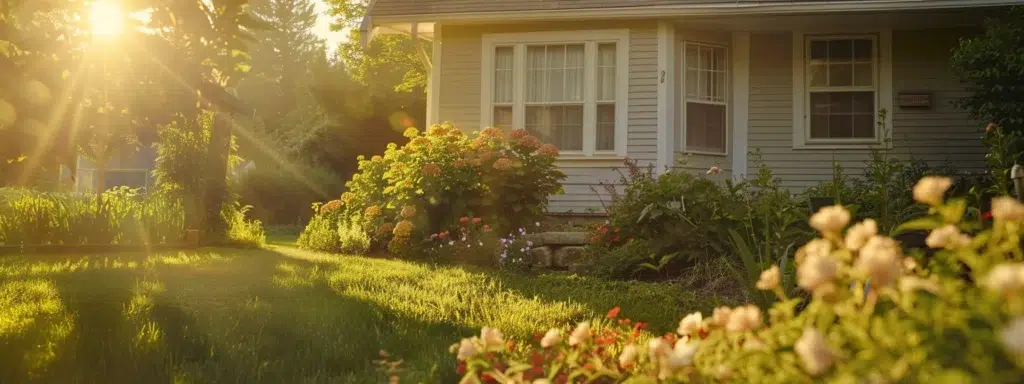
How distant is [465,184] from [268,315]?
→ 4041 mm

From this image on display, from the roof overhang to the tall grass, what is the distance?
3171 millimetres

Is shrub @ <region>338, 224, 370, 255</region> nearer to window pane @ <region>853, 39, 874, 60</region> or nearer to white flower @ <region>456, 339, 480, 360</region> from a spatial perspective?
window pane @ <region>853, 39, 874, 60</region>

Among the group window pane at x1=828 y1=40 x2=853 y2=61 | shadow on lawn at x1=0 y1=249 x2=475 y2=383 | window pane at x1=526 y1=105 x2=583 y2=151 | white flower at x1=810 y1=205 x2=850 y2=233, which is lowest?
shadow on lawn at x1=0 y1=249 x2=475 y2=383

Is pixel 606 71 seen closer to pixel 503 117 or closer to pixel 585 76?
pixel 585 76

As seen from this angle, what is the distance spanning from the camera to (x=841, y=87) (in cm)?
1107

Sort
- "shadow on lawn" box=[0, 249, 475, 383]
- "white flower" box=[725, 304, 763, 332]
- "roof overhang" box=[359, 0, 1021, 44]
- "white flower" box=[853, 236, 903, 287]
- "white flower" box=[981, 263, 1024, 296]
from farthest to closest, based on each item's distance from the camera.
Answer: "roof overhang" box=[359, 0, 1021, 44] < "shadow on lawn" box=[0, 249, 475, 383] < "white flower" box=[725, 304, 763, 332] < "white flower" box=[853, 236, 903, 287] < "white flower" box=[981, 263, 1024, 296]

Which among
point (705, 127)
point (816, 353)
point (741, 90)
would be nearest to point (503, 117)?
point (705, 127)

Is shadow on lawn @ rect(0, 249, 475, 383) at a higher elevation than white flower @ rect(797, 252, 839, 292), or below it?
below

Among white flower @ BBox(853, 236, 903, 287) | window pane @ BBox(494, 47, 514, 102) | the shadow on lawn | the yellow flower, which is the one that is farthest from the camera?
window pane @ BBox(494, 47, 514, 102)

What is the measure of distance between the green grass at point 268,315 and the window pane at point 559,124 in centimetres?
397

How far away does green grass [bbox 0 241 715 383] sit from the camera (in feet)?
11.5

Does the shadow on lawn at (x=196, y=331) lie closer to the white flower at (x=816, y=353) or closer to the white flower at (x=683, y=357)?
the white flower at (x=683, y=357)

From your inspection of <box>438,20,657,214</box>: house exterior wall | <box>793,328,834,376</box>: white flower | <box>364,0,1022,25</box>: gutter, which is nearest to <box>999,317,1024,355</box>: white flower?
<box>793,328,834,376</box>: white flower

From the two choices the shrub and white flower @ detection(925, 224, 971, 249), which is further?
the shrub
